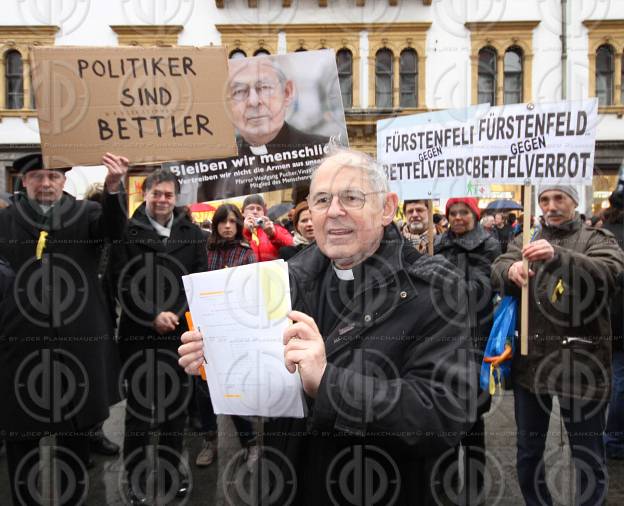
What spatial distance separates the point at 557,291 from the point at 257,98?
1.93 metres

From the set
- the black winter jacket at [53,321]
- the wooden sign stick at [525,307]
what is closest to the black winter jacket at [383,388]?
the wooden sign stick at [525,307]

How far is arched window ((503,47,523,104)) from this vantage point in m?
19.8

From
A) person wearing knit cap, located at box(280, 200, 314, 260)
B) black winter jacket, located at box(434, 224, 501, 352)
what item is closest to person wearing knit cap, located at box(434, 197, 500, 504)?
black winter jacket, located at box(434, 224, 501, 352)

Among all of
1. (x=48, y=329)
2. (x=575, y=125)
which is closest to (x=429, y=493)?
(x=48, y=329)

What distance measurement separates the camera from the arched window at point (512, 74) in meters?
19.8

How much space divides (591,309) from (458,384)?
1.76 metres

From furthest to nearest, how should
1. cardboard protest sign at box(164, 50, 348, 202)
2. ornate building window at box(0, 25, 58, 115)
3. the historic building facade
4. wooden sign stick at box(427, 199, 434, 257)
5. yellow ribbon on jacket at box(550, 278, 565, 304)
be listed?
the historic building facade, ornate building window at box(0, 25, 58, 115), wooden sign stick at box(427, 199, 434, 257), cardboard protest sign at box(164, 50, 348, 202), yellow ribbon on jacket at box(550, 278, 565, 304)

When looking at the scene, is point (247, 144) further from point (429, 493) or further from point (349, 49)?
point (349, 49)

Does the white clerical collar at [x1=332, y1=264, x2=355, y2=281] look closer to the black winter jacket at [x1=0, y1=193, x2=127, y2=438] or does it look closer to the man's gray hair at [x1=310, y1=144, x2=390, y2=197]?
the man's gray hair at [x1=310, y1=144, x2=390, y2=197]

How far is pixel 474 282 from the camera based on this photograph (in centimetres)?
350

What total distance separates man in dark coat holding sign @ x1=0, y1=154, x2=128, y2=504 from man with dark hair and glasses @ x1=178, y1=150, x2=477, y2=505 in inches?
61.5

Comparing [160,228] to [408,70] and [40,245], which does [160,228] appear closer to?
[40,245]

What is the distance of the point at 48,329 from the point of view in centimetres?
308

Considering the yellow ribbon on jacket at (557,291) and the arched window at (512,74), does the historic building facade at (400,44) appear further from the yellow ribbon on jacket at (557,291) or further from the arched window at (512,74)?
the yellow ribbon on jacket at (557,291)
